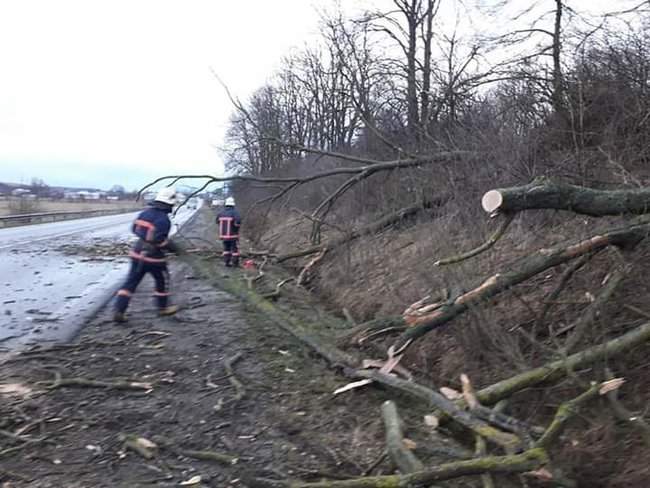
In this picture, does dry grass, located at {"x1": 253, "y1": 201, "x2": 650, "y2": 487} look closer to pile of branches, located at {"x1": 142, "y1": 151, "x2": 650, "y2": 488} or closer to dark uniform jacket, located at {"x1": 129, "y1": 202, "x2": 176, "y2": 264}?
pile of branches, located at {"x1": 142, "y1": 151, "x2": 650, "y2": 488}

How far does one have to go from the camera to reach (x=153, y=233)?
7.54 metres

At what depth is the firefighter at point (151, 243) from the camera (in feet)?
24.8

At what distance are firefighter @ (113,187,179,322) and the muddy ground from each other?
0.55 meters

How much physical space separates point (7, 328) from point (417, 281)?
16.2ft

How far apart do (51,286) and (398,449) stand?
8582 mm

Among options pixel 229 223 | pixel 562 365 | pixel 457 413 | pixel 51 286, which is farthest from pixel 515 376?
pixel 229 223

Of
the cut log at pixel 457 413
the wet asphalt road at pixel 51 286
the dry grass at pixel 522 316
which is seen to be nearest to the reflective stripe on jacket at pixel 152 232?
the wet asphalt road at pixel 51 286

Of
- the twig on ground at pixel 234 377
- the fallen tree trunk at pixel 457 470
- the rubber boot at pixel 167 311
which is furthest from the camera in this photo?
the rubber boot at pixel 167 311

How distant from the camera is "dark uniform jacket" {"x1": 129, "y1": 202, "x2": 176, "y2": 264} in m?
7.55

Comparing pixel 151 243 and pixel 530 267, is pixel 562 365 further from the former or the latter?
pixel 151 243

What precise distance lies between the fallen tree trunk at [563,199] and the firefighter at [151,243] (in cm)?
433

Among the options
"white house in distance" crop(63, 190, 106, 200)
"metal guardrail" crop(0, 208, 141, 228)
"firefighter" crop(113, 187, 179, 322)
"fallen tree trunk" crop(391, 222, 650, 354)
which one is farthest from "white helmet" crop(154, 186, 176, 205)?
"white house in distance" crop(63, 190, 106, 200)

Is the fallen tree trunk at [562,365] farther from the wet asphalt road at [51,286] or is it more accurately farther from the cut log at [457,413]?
the wet asphalt road at [51,286]

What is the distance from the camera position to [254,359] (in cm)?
641
